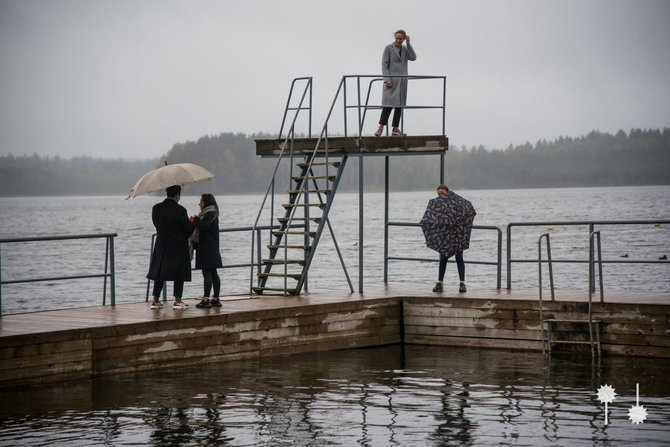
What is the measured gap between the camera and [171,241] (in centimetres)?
1283

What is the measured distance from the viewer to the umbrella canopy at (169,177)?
12281 mm

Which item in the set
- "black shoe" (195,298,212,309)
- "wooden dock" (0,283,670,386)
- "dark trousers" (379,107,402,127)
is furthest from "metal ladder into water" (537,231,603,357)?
"black shoe" (195,298,212,309)

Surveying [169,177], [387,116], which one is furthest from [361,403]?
[387,116]

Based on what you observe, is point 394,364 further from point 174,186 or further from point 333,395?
point 174,186

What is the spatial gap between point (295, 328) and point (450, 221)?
10.3ft

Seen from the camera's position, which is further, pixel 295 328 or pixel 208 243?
pixel 295 328

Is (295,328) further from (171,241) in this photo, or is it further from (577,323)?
(577,323)

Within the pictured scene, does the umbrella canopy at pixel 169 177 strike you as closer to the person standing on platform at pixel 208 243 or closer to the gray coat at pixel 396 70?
the person standing on platform at pixel 208 243

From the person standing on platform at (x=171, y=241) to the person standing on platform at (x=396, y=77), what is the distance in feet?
14.8

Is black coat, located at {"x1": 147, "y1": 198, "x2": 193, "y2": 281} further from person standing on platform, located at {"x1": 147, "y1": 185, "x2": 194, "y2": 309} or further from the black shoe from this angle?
the black shoe

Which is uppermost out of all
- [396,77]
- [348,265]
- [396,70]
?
[396,70]

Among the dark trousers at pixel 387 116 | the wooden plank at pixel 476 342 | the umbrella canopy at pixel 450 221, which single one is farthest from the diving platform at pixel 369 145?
the wooden plank at pixel 476 342

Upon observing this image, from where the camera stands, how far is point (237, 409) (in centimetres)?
1028

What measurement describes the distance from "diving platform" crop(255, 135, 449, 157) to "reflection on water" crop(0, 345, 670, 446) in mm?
3628
